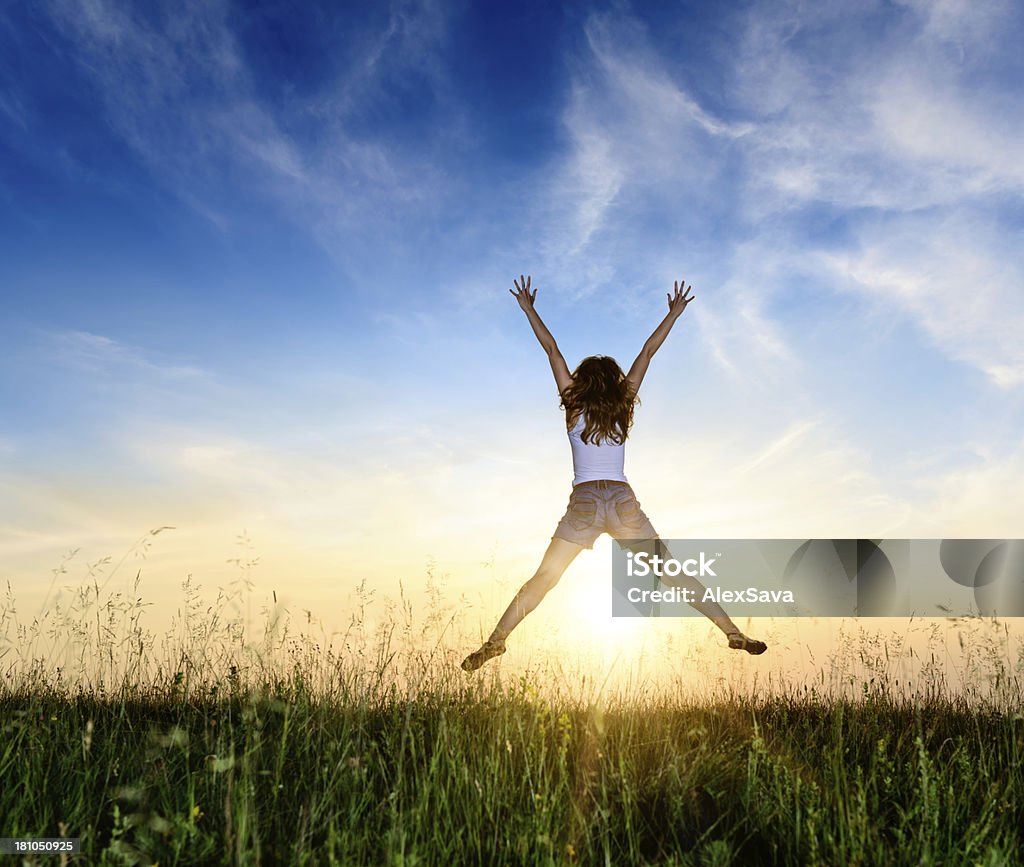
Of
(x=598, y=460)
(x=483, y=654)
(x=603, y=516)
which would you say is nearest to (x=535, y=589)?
(x=483, y=654)

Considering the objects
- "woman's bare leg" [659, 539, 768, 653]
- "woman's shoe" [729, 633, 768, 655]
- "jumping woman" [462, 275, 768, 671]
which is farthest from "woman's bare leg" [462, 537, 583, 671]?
"woman's shoe" [729, 633, 768, 655]

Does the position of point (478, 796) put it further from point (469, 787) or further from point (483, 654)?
point (483, 654)

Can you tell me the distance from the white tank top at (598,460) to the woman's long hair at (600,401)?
0.05m

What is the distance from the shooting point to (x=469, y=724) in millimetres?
5148

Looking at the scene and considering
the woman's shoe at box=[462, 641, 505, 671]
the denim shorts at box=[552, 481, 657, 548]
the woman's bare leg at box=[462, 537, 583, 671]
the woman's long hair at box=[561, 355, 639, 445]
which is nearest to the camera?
the woman's shoe at box=[462, 641, 505, 671]

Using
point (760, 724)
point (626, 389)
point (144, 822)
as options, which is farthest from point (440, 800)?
point (626, 389)

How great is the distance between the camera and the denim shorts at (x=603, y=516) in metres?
6.92

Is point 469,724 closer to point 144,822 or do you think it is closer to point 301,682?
point 301,682

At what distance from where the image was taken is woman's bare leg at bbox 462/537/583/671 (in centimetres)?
668

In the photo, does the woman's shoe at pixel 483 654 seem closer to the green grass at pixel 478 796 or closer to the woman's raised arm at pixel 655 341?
the green grass at pixel 478 796

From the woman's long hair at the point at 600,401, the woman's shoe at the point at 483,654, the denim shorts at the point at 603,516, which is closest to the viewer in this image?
the woman's shoe at the point at 483,654

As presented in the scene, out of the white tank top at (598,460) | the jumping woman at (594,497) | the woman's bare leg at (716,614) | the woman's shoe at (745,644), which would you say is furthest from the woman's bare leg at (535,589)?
the woman's shoe at (745,644)

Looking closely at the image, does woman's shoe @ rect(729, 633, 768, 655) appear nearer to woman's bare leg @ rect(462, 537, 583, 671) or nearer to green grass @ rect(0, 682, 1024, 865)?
green grass @ rect(0, 682, 1024, 865)

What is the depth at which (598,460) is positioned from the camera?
7047 mm
